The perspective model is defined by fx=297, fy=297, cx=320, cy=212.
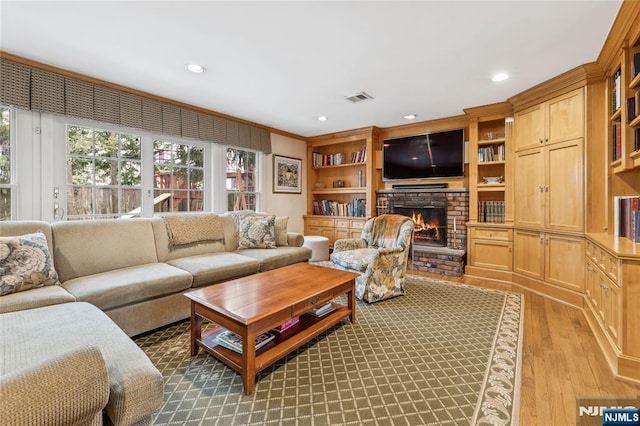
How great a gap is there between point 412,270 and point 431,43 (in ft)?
10.2

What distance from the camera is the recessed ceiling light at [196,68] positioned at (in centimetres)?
272

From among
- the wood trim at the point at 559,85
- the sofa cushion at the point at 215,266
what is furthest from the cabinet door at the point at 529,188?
the sofa cushion at the point at 215,266

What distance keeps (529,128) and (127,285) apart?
4.35 meters

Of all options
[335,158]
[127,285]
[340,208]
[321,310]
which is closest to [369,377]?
[321,310]

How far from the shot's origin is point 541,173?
3.33 meters

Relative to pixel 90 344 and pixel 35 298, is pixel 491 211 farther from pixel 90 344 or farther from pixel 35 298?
pixel 35 298

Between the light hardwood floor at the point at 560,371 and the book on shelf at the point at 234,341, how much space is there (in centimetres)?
143

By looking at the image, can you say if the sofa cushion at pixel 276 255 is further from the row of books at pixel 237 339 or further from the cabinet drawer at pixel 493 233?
the cabinet drawer at pixel 493 233

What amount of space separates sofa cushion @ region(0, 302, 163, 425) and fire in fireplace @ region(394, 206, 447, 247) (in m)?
4.07

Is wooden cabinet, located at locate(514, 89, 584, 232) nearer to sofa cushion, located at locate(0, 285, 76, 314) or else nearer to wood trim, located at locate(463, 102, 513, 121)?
wood trim, located at locate(463, 102, 513, 121)

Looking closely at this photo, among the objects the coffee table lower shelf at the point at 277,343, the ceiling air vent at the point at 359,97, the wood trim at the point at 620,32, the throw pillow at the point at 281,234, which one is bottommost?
the coffee table lower shelf at the point at 277,343

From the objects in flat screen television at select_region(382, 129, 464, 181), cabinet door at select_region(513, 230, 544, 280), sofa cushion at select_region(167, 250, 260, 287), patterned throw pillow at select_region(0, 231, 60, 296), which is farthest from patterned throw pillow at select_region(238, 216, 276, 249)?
cabinet door at select_region(513, 230, 544, 280)

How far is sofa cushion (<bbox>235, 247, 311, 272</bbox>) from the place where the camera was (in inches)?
128

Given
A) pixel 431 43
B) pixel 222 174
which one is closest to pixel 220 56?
pixel 431 43
